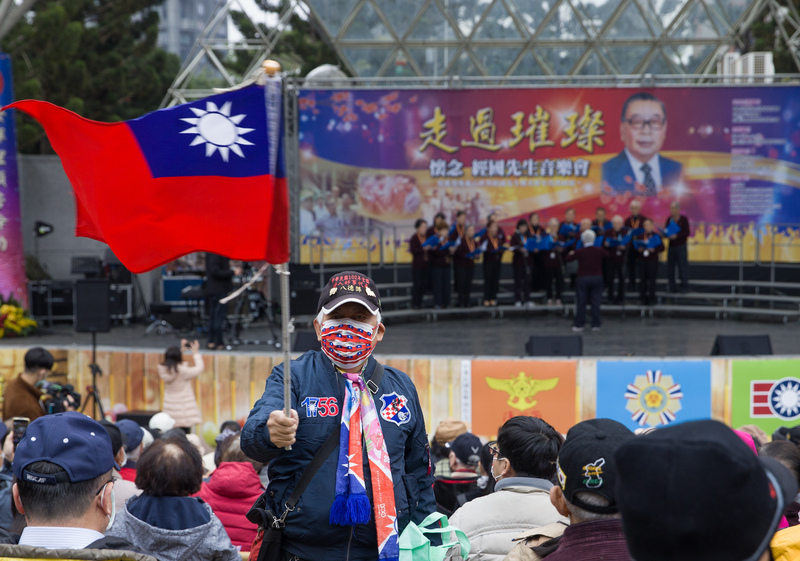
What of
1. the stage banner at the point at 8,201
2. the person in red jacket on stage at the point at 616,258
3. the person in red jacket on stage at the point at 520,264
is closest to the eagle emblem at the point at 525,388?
the person in red jacket on stage at the point at 616,258

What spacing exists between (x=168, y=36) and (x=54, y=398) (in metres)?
88.8

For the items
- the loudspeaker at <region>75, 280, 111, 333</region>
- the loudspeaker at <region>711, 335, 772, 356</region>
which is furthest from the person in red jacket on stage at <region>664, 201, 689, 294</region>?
the loudspeaker at <region>75, 280, 111, 333</region>

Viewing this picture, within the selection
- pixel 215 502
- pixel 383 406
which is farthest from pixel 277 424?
pixel 215 502

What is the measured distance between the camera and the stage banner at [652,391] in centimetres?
915

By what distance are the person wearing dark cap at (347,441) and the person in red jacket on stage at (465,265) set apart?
42.8ft

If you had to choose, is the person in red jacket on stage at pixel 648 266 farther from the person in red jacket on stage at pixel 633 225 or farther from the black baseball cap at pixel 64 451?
the black baseball cap at pixel 64 451

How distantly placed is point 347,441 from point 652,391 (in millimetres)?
7108

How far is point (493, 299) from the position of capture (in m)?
16.4

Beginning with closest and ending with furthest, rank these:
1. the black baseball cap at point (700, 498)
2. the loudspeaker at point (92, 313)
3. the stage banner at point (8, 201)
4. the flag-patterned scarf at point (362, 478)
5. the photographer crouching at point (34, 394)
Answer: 1. the black baseball cap at point (700, 498)
2. the flag-patterned scarf at point (362, 478)
3. the photographer crouching at point (34, 394)
4. the loudspeaker at point (92, 313)
5. the stage banner at point (8, 201)

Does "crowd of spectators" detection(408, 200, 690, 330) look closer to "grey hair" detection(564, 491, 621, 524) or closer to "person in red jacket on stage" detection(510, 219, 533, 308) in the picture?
"person in red jacket on stage" detection(510, 219, 533, 308)

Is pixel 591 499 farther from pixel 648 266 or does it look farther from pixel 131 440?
pixel 648 266

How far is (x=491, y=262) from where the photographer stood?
16.1 meters

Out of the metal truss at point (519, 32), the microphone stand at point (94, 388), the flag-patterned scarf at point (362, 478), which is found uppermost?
the metal truss at point (519, 32)

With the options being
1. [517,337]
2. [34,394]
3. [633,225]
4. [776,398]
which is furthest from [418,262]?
[34,394]
